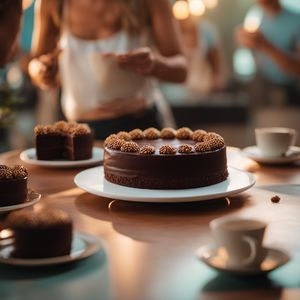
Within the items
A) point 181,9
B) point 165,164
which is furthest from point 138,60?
point 181,9

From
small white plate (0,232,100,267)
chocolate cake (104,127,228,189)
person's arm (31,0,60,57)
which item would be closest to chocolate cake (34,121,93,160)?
chocolate cake (104,127,228,189)

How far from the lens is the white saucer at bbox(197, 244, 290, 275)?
1.09m

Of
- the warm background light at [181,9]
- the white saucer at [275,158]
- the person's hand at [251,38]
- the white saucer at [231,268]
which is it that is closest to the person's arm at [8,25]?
the white saucer at [275,158]

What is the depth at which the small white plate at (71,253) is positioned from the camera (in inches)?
44.3

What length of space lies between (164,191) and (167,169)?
0.06 metres

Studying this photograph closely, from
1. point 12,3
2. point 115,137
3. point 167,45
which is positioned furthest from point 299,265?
point 167,45

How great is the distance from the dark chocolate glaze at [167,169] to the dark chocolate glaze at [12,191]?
0.28 meters

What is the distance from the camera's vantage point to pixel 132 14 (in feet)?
8.68

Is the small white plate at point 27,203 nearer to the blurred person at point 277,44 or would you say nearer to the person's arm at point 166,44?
the person's arm at point 166,44

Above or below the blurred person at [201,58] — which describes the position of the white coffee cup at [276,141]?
below

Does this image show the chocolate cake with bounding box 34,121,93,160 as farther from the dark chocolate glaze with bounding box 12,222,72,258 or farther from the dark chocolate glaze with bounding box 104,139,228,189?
the dark chocolate glaze with bounding box 12,222,72,258

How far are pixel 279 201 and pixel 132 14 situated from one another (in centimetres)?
130

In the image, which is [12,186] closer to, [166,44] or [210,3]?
[166,44]

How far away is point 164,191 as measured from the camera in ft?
5.26
